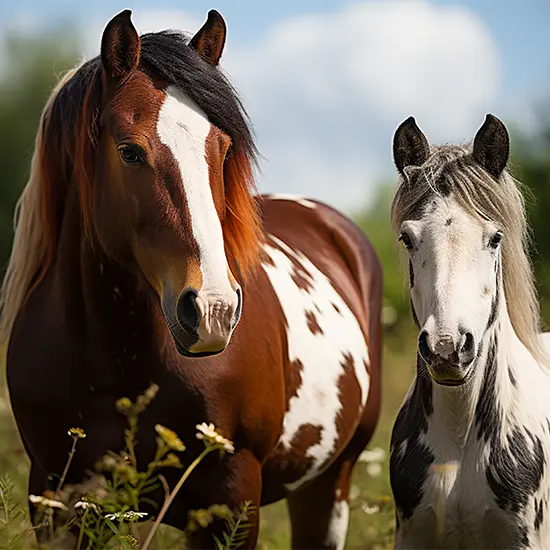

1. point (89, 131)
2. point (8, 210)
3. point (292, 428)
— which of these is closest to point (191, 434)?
point (292, 428)

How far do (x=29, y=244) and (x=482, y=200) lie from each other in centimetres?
173

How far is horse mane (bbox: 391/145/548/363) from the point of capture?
313 centimetres

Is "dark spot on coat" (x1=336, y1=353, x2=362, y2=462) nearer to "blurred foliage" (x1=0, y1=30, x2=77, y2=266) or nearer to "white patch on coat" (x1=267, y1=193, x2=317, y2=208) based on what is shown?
"white patch on coat" (x1=267, y1=193, x2=317, y2=208)

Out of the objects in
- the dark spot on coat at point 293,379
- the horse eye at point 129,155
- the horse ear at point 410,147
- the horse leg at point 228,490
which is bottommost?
the horse leg at point 228,490

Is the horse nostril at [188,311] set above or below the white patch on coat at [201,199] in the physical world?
below

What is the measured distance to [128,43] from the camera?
3.38 metres

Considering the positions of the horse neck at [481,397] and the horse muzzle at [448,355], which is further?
the horse neck at [481,397]

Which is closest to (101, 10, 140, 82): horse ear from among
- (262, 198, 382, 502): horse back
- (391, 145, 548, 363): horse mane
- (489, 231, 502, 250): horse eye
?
(391, 145, 548, 363): horse mane

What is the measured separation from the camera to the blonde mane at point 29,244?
3797 mm

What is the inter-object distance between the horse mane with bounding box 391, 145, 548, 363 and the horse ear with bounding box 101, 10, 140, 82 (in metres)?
0.96

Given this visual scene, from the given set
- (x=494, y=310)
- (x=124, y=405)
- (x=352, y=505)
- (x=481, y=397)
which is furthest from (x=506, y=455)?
(x=352, y=505)

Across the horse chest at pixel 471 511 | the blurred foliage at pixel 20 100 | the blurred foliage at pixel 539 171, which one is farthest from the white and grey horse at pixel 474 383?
the blurred foliage at pixel 20 100

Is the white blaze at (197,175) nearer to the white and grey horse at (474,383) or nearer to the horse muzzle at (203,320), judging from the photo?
the horse muzzle at (203,320)

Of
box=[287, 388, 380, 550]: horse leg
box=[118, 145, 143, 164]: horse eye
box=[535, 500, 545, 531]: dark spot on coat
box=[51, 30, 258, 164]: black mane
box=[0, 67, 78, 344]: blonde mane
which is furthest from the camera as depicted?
box=[287, 388, 380, 550]: horse leg
